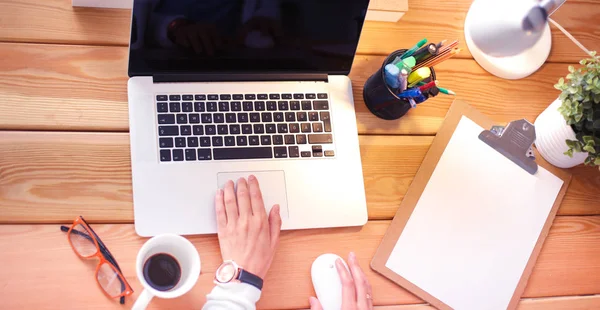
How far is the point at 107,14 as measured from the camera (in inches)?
36.3

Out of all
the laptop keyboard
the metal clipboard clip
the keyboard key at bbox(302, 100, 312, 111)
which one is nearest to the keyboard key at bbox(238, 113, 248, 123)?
the laptop keyboard

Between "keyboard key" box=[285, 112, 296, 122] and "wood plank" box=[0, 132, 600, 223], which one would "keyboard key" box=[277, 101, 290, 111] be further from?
"wood plank" box=[0, 132, 600, 223]

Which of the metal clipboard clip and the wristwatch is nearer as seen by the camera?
the wristwatch

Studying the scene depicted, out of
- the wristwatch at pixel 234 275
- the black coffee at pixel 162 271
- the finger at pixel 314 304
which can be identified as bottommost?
the finger at pixel 314 304

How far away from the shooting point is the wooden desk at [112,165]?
81 centimetres

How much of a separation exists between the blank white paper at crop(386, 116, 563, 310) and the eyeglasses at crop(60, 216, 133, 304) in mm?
439

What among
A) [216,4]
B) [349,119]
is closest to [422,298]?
[349,119]

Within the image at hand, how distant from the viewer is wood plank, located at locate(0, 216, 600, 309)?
Result: 2.60ft

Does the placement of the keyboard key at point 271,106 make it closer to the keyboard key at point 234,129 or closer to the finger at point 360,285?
the keyboard key at point 234,129

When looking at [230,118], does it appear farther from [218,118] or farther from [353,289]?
[353,289]

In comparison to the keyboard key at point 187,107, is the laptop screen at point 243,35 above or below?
above

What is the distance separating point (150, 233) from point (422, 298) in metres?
0.46

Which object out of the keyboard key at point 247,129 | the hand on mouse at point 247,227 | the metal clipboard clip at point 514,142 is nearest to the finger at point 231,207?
the hand on mouse at point 247,227

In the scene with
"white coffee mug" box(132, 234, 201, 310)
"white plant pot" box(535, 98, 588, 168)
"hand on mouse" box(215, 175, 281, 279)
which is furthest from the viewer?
"white plant pot" box(535, 98, 588, 168)
